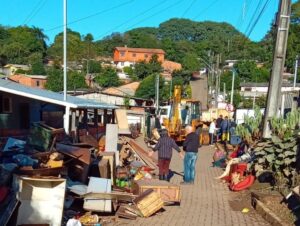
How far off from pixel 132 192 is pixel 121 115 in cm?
1972

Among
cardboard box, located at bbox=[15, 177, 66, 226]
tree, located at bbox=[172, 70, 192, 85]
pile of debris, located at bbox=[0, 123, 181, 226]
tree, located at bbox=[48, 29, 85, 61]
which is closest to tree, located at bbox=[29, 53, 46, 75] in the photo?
tree, located at bbox=[48, 29, 85, 61]

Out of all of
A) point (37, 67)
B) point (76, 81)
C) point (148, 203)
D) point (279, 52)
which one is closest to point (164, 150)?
point (148, 203)

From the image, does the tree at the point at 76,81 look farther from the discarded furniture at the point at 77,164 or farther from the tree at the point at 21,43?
the discarded furniture at the point at 77,164

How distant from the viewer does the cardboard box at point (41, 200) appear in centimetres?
809

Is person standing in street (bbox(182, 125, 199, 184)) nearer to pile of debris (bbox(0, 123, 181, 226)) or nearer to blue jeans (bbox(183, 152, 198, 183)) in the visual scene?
blue jeans (bbox(183, 152, 198, 183))

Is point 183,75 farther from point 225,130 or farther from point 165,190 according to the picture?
point 165,190

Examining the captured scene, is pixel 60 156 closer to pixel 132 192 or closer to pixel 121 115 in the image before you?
pixel 132 192

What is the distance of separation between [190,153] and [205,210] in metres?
3.51

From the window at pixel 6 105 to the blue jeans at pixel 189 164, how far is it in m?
11.5

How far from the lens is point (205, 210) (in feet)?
34.6

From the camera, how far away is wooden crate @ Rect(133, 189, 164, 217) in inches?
386

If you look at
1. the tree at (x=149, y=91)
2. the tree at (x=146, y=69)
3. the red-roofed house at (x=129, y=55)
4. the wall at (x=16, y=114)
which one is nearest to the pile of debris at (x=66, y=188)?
the wall at (x=16, y=114)

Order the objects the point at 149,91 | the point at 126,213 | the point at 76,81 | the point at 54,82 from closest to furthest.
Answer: the point at 126,213
the point at 149,91
the point at 54,82
the point at 76,81

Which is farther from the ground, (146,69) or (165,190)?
(146,69)
